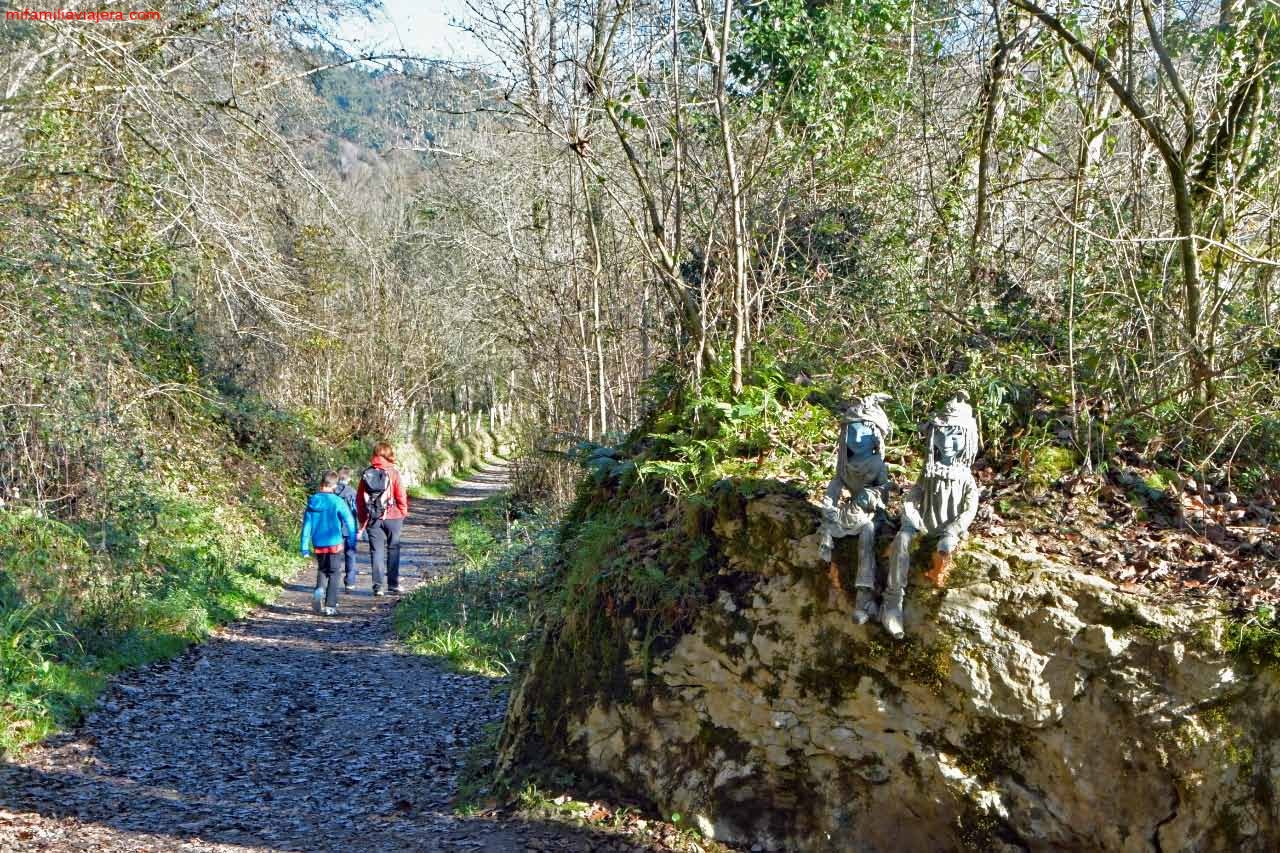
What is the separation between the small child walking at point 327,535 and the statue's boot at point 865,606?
25.9ft

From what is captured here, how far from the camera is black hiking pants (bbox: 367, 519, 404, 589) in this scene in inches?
509

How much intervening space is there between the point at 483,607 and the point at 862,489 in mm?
Result: 7108

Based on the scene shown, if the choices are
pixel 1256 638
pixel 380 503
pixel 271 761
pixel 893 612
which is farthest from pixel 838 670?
pixel 380 503

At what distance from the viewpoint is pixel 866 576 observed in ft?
17.7

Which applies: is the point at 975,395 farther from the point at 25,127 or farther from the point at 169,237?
the point at 169,237

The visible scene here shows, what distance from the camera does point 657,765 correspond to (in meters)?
6.06

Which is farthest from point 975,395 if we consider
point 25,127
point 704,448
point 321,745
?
point 25,127

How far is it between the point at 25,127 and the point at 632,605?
823 cm

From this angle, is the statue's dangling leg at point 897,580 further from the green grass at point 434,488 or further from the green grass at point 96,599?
the green grass at point 434,488

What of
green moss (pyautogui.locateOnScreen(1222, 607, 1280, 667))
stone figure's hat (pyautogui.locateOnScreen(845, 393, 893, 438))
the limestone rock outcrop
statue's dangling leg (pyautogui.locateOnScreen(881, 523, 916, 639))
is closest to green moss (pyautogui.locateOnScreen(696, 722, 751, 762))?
the limestone rock outcrop

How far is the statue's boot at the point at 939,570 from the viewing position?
206 inches

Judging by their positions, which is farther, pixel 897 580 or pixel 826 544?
pixel 826 544

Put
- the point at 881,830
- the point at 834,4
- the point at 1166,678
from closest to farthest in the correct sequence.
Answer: the point at 1166,678
the point at 881,830
the point at 834,4

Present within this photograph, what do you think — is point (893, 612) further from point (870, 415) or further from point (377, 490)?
point (377, 490)
